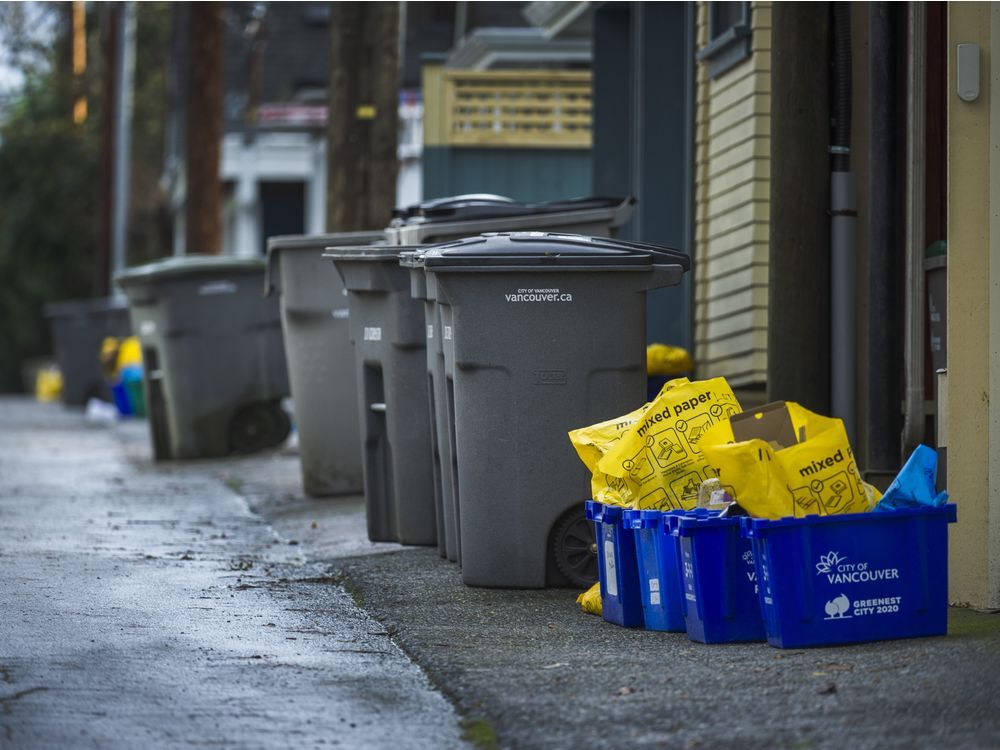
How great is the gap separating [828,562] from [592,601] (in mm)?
1253

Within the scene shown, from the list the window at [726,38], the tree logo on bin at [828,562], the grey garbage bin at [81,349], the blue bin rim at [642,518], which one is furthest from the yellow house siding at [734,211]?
the grey garbage bin at [81,349]

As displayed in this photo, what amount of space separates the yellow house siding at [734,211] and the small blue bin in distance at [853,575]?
3.71 meters

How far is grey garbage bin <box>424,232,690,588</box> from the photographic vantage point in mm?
7359

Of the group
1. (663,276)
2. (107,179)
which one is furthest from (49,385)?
(663,276)

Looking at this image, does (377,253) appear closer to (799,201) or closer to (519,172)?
(799,201)

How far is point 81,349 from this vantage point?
27.9 metres

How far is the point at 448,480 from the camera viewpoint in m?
7.95

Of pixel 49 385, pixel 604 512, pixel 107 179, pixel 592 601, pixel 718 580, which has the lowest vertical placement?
pixel 49 385

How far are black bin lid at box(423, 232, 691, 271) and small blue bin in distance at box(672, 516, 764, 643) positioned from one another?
1493mm

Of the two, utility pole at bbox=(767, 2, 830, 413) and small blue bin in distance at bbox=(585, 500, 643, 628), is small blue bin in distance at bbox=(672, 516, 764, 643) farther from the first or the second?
utility pole at bbox=(767, 2, 830, 413)

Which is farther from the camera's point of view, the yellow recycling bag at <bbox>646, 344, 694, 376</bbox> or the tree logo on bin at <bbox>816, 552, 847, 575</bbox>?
the yellow recycling bag at <bbox>646, 344, 694, 376</bbox>

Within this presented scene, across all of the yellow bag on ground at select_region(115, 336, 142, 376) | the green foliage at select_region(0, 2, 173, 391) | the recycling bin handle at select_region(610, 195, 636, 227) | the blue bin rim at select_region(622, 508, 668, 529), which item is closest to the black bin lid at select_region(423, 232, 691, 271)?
the blue bin rim at select_region(622, 508, 668, 529)

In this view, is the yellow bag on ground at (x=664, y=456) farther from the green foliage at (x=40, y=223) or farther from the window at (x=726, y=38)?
the green foliage at (x=40, y=223)

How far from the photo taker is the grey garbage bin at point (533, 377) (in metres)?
7.36
